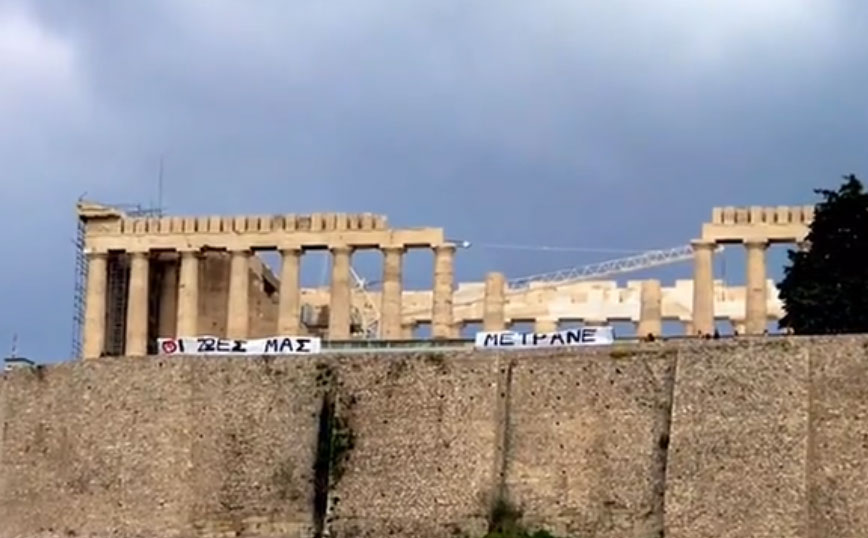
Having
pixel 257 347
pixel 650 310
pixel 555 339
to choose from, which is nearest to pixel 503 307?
pixel 650 310

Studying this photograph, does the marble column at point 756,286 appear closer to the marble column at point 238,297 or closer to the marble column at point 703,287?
the marble column at point 703,287

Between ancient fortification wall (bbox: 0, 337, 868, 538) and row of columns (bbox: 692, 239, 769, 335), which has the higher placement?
row of columns (bbox: 692, 239, 769, 335)

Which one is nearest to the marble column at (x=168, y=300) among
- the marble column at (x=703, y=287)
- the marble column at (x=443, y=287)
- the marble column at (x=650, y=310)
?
the marble column at (x=443, y=287)

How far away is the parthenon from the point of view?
84.9 m

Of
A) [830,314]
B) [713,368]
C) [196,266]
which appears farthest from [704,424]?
[196,266]

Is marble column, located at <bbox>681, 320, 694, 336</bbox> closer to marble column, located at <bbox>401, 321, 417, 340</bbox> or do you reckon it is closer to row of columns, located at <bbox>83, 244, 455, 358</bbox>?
row of columns, located at <bbox>83, 244, 455, 358</bbox>

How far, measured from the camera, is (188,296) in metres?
88.1

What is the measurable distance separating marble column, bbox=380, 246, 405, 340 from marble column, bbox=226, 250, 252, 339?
4738 mm

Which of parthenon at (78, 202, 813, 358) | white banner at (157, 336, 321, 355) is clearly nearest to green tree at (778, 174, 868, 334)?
parthenon at (78, 202, 813, 358)

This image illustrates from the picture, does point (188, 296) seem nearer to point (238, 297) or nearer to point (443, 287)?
point (238, 297)

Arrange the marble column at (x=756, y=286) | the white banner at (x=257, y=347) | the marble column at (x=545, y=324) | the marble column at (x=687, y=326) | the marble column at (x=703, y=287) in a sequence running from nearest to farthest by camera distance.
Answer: the white banner at (x=257, y=347) < the marble column at (x=756, y=286) < the marble column at (x=703, y=287) < the marble column at (x=687, y=326) < the marble column at (x=545, y=324)

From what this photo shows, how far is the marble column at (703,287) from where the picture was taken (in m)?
84.1

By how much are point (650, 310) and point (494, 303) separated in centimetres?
548

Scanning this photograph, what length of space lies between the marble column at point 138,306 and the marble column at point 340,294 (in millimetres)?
6590
